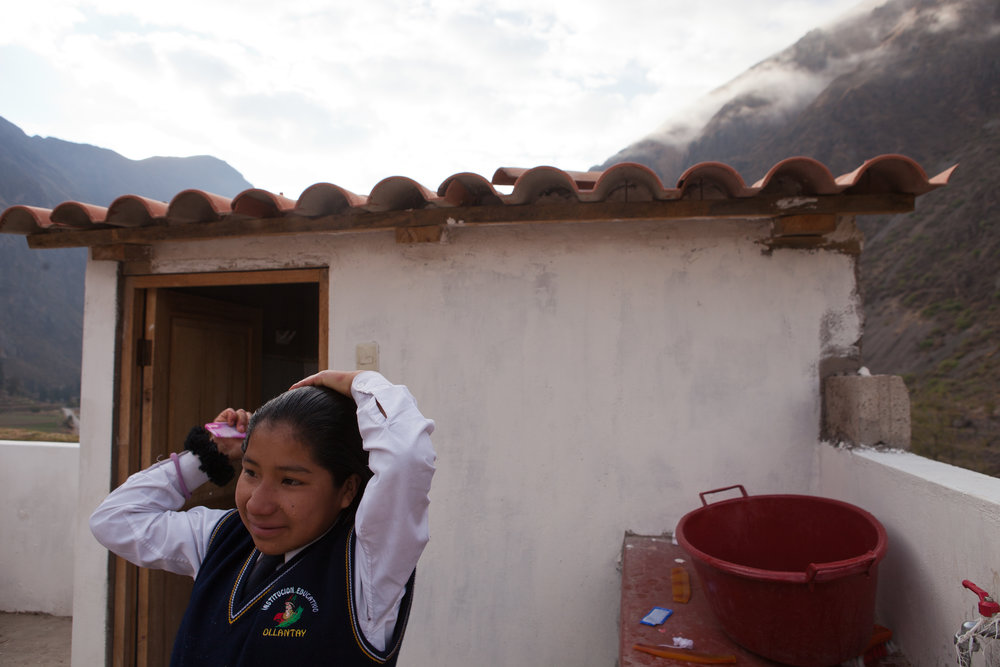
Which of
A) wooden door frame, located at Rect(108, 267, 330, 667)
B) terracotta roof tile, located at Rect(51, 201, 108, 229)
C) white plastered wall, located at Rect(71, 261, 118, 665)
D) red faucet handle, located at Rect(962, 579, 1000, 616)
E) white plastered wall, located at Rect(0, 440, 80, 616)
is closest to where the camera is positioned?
red faucet handle, located at Rect(962, 579, 1000, 616)

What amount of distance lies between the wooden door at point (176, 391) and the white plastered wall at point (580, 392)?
60.1 inches

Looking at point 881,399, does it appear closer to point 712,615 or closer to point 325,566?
point 712,615

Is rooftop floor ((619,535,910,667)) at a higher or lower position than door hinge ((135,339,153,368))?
lower

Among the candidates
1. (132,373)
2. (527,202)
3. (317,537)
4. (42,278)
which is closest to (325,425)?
(317,537)

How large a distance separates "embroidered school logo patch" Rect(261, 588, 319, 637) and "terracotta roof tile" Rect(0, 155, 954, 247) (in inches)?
77.5

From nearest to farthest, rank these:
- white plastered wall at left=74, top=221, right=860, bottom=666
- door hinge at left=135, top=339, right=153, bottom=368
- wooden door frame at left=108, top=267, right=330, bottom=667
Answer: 1. white plastered wall at left=74, top=221, right=860, bottom=666
2. wooden door frame at left=108, top=267, right=330, bottom=667
3. door hinge at left=135, top=339, right=153, bottom=368

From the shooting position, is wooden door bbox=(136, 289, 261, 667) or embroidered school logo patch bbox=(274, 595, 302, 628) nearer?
embroidered school logo patch bbox=(274, 595, 302, 628)

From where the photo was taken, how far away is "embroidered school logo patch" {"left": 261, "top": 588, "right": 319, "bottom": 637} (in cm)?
124

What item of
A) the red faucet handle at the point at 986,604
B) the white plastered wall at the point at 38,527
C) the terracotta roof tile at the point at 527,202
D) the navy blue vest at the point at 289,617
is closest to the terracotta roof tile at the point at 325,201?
the terracotta roof tile at the point at 527,202

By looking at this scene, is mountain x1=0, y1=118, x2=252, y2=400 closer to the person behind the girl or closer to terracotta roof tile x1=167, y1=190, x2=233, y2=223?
terracotta roof tile x1=167, y1=190, x2=233, y2=223

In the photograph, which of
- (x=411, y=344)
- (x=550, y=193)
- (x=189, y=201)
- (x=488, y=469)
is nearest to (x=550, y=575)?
(x=488, y=469)

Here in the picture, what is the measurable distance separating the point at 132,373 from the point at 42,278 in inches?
1465

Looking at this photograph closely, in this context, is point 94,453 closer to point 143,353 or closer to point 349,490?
point 143,353

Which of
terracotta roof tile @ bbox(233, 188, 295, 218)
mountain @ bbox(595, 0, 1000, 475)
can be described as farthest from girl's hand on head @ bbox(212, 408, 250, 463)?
mountain @ bbox(595, 0, 1000, 475)
